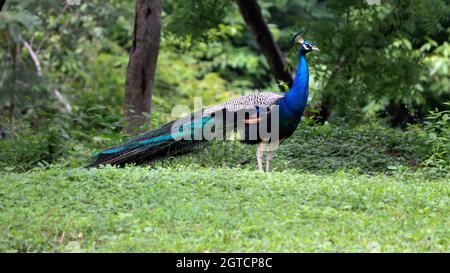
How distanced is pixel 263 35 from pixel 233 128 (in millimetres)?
4798

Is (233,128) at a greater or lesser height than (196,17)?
lesser

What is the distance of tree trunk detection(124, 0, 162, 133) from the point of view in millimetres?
10406

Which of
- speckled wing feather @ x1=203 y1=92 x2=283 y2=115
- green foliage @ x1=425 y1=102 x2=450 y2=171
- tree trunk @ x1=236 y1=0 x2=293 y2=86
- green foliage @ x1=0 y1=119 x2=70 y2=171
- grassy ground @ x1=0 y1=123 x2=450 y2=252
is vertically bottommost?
green foliage @ x1=0 y1=119 x2=70 y2=171

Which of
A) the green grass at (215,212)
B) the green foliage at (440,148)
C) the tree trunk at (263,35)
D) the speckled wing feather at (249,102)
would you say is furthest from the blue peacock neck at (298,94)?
the tree trunk at (263,35)

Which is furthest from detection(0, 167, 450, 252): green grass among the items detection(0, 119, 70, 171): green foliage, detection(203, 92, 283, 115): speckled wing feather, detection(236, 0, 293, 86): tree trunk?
detection(236, 0, 293, 86): tree trunk

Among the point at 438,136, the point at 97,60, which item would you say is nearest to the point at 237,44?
the point at 97,60

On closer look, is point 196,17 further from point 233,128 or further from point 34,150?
point 233,128

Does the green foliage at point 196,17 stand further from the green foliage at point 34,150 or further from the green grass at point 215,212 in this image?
the green grass at point 215,212

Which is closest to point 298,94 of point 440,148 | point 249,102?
point 249,102

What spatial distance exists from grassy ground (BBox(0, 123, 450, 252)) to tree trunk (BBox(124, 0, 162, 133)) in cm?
282

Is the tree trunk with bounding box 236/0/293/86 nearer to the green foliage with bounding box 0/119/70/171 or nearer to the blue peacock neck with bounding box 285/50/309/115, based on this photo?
the green foliage with bounding box 0/119/70/171

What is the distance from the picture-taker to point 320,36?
11984 millimetres

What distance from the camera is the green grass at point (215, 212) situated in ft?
17.7

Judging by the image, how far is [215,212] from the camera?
5988mm
